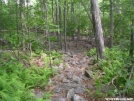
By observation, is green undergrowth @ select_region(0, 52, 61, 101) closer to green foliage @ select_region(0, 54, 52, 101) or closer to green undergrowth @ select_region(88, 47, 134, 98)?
green foliage @ select_region(0, 54, 52, 101)

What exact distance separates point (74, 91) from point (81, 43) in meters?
12.3

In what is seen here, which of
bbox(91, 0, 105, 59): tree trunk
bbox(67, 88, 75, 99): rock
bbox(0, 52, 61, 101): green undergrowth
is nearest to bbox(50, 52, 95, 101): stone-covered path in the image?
bbox(67, 88, 75, 99): rock

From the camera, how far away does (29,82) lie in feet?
23.2

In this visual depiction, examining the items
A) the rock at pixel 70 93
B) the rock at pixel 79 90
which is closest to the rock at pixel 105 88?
the rock at pixel 79 90

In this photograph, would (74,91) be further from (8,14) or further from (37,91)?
(8,14)

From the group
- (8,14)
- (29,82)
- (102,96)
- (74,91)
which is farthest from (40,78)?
(8,14)

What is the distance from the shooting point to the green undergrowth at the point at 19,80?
5384 mm

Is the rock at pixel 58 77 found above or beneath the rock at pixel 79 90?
above

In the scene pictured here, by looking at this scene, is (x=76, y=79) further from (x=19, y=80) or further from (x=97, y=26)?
(x=97, y=26)

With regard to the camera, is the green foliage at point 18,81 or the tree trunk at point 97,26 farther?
the tree trunk at point 97,26

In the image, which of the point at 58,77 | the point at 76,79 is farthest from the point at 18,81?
the point at 76,79

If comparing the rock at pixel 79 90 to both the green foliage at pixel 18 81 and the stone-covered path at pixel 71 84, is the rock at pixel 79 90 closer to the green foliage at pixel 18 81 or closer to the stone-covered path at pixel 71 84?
the stone-covered path at pixel 71 84

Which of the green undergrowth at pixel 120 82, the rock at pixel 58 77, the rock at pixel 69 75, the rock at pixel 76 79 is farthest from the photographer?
the rock at pixel 69 75

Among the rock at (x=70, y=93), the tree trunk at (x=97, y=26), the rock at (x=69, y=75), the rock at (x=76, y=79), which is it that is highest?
the tree trunk at (x=97, y=26)
